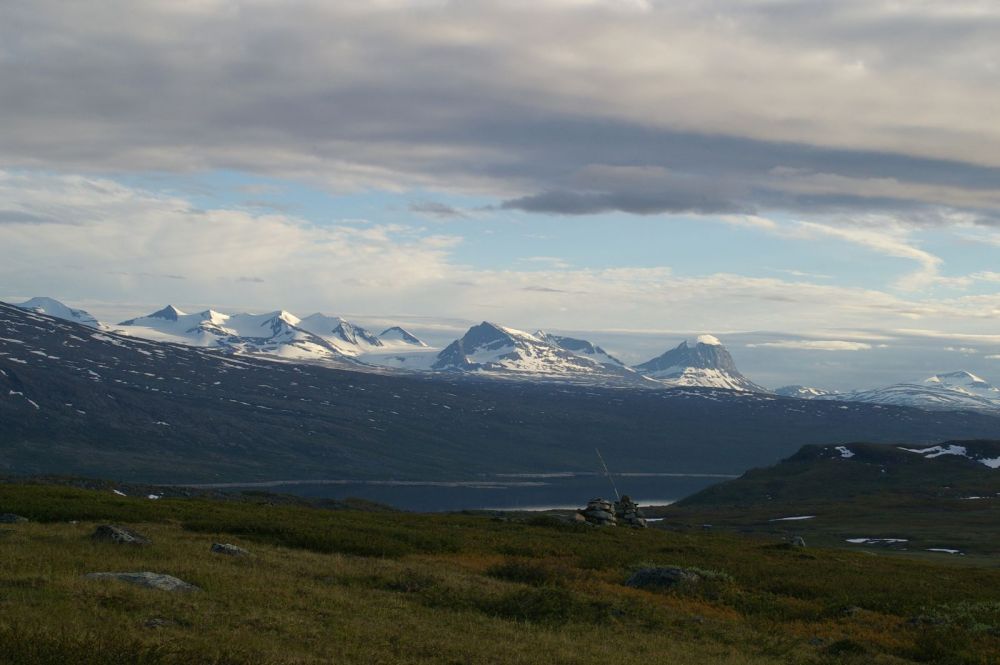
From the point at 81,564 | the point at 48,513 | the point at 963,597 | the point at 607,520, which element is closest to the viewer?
the point at 81,564

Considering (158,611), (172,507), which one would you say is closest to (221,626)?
(158,611)

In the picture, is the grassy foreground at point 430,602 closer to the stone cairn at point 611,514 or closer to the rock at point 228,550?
the rock at point 228,550

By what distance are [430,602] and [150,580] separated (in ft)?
27.7

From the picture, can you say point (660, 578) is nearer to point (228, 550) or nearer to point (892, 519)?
point (228, 550)

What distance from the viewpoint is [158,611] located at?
23.3m

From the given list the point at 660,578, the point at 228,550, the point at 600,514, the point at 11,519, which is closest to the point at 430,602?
the point at 228,550

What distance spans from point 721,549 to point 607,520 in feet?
64.4

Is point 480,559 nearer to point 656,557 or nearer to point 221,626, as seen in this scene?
point 656,557

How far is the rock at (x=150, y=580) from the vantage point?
26.6 meters

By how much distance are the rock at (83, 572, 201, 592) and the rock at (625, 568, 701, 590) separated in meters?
18.2

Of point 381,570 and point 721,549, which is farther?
point 721,549

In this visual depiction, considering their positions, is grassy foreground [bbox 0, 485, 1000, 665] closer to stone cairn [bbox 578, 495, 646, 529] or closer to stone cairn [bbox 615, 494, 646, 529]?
stone cairn [bbox 578, 495, 646, 529]

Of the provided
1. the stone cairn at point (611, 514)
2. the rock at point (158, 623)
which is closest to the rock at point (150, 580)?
the rock at point (158, 623)

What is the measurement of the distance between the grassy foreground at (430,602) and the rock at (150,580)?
0.69m
